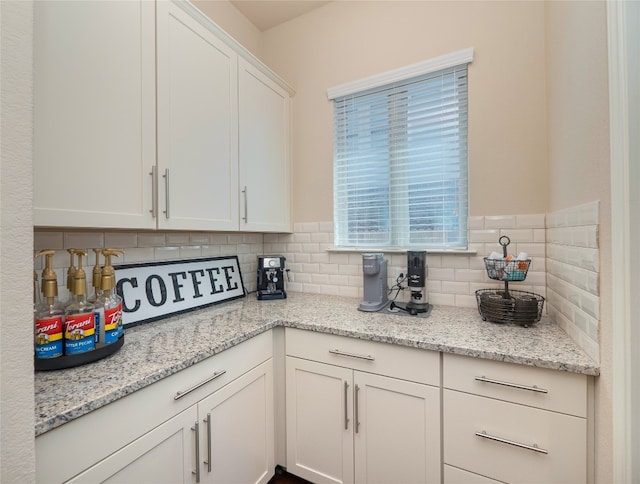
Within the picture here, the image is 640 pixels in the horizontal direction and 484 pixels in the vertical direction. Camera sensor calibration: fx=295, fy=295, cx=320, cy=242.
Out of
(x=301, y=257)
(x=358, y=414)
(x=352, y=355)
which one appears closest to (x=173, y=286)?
(x=301, y=257)

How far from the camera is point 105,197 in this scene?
1.09 meters

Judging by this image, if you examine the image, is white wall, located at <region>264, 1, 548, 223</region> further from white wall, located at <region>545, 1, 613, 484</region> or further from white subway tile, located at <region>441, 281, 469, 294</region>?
white subway tile, located at <region>441, 281, 469, 294</region>

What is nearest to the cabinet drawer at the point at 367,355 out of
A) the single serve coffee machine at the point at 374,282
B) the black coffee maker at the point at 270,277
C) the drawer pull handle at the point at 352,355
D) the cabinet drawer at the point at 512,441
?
the drawer pull handle at the point at 352,355

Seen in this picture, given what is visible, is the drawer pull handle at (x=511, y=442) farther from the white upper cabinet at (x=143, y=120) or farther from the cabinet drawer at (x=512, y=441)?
the white upper cabinet at (x=143, y=120)

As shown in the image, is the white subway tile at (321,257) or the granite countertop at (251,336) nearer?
the granite countertop at (251,336)

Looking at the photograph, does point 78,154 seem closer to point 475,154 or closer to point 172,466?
point 172,466

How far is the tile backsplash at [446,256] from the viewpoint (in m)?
1.06

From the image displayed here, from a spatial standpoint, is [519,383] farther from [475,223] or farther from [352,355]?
[475,223]

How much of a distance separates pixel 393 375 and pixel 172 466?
88cm

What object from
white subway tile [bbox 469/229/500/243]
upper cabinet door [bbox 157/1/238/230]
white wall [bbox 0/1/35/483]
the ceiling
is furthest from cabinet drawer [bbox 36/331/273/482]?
the ceiling

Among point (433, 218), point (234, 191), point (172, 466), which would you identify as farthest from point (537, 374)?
point (234, 191)

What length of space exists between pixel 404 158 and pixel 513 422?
1.47 metres

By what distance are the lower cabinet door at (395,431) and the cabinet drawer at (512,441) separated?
2.6 inches

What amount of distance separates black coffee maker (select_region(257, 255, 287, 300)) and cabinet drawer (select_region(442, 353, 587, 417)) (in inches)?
45.3
